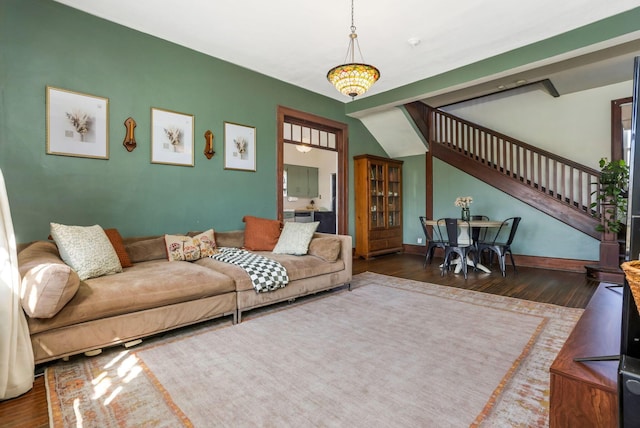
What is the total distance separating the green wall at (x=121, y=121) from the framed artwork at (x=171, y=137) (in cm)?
7

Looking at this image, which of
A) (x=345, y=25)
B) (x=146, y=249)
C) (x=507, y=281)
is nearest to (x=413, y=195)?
(x=507, y=281)

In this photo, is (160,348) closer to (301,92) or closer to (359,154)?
(301,92)

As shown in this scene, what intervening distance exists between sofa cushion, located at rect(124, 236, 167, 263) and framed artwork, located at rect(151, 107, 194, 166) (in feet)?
3.10

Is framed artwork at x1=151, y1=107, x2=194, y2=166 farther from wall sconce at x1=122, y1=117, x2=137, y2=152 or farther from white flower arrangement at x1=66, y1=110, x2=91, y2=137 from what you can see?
white flower arrangement at x1=66, y1=110, x2=91, y2=137

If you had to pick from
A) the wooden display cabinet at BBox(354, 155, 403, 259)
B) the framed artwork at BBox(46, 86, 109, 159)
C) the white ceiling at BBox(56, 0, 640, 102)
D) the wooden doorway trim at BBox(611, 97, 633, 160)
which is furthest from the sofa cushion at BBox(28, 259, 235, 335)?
the wooden doorway trim at BBox(611, 97, 633, 160)

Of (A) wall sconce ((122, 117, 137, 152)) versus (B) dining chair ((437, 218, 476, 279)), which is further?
(B) dining chair ((437, 218, 476, 279))

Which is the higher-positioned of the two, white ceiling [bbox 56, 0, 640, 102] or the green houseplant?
white ceiling [bbox 56, 0, 640, 102]

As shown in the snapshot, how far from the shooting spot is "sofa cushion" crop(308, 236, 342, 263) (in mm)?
3559

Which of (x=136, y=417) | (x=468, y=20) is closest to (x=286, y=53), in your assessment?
(x=468, y=20)

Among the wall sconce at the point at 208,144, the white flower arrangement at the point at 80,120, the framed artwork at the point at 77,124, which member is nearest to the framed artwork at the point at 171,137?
the wall sconce at the point at 208,144

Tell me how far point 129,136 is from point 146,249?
1.26 metres

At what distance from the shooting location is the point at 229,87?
4223 mm

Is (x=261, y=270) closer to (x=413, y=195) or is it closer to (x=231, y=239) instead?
(x=231, y=239)

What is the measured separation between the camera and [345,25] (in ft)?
11.1
